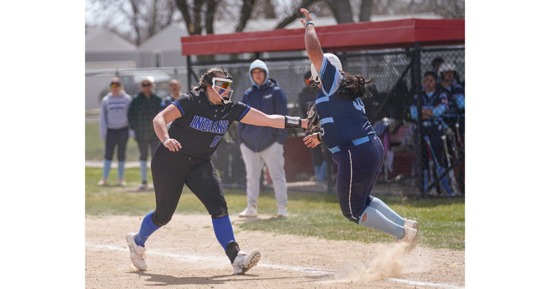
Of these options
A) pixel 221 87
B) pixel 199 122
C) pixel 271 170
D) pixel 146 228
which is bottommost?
pixel 146 228

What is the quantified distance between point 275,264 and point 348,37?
19.7ft

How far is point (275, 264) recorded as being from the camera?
9031 mm

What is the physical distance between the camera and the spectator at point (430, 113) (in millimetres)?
13875

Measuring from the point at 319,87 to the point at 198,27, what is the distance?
54.3ft

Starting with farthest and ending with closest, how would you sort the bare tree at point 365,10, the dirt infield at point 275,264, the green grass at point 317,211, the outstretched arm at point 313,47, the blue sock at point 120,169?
the bare tree at point 365,10
the blue sock at point 120,169
the green grass at point 317,211
the dirt infield at point 275,264
the outstretched arm at point 313,47

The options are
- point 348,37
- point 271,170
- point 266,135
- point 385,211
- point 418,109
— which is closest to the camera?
point 385,211

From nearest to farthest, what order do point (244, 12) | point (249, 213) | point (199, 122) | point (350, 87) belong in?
point (350, 87) → point (199, 122) → point (249, 213) → point (244, 12)

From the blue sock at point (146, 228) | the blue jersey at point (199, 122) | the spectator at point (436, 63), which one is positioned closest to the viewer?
the blue jersey at point (199, 122)

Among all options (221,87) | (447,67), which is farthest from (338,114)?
(447,67)

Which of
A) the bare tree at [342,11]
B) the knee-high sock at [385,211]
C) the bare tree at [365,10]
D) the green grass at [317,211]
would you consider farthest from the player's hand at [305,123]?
the bare tree at [365,10]

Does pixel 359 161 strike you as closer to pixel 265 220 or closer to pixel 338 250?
pixel 338 250

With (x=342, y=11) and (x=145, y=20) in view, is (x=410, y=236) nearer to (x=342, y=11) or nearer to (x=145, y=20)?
(x=342, y=11)

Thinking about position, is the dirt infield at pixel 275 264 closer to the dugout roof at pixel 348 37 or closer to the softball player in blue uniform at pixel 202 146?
the softball player in blue uniform at pixel 202 146

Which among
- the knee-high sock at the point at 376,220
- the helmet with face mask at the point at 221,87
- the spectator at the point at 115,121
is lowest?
the knee-high sock at the point at 376,220
